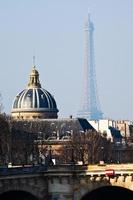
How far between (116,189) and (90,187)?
6.49 m

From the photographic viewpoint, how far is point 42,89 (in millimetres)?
191750

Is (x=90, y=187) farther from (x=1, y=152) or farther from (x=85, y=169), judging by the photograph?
(x=1, y=152)

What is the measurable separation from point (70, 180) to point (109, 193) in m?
8.39

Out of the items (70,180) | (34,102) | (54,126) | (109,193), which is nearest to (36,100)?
(34,102)

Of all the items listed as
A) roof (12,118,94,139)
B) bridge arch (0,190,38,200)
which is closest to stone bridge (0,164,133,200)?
bridge arch (0,190,38,200)

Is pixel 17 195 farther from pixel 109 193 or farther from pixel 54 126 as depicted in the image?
pixel 54 126

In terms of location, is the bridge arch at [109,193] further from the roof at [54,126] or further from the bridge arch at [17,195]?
the roof at [54,126]

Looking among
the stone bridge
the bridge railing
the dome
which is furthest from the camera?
the dome

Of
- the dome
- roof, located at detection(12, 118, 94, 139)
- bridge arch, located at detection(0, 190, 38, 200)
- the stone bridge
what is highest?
the dome

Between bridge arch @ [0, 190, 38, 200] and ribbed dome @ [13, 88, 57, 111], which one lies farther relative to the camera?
ribbed dome @ [13, 88, 57, 111]

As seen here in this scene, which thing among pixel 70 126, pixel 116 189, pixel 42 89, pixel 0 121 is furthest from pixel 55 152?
pixel 116 189

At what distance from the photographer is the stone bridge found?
227ft

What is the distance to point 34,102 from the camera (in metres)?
189

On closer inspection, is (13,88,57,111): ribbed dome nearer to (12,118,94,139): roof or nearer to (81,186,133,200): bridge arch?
(12,118,94,139): roof
